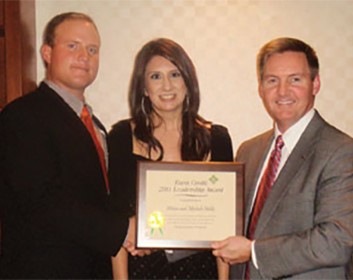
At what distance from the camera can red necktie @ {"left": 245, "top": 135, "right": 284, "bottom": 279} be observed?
202cm

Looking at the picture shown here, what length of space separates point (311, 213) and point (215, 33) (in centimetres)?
137

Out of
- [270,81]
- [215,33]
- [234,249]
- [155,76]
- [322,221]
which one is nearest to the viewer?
[322,221]

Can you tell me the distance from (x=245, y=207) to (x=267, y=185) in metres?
0.16

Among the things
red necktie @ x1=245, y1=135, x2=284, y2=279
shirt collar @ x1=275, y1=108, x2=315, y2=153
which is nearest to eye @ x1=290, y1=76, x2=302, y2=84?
shirt collar @ x1=275, y1=108, x2=315, y2=153

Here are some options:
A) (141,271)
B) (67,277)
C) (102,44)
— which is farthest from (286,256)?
(102,44)

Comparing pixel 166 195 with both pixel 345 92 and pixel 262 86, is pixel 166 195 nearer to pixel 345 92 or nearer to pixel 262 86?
pixel 262 86

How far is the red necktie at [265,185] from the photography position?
2.02 meters

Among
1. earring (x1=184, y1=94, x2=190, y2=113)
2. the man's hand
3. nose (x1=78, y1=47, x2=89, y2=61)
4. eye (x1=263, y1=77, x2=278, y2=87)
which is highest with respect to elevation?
nose (x1=78, y1=47, x2=89, y2=61)

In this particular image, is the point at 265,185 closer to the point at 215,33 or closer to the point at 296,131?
the point at 296,131

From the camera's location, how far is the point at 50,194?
2020 mm

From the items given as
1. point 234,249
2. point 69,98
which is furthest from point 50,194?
point 234,249

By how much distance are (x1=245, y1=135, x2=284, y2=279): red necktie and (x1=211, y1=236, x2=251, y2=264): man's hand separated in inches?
2.5

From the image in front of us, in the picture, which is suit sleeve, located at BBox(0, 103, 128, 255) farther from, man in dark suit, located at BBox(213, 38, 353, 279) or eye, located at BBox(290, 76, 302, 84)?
eye, located at BBox(290, 76, 302, 84)

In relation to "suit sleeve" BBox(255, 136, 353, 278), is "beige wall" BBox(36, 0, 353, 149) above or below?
above
